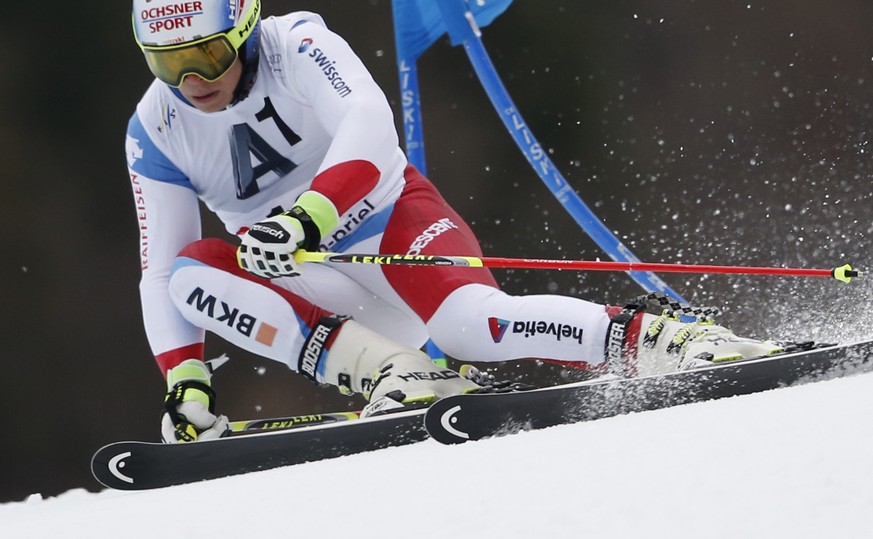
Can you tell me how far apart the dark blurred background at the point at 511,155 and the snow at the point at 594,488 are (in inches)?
125

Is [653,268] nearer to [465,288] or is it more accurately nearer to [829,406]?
[465,288]

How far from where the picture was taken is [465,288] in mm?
2533

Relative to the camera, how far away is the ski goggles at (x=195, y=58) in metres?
2.54

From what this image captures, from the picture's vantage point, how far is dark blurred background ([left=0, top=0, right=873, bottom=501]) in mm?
4797

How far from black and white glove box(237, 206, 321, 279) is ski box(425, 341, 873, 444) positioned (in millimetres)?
590

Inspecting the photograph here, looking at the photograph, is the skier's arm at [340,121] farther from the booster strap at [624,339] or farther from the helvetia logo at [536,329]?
the booster strap at [624,339]

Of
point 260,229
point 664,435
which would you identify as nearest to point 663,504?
point 664,435

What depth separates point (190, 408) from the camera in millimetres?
2604

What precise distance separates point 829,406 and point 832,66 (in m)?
3.81

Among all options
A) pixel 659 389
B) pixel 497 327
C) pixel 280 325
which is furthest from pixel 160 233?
pixel 659 389

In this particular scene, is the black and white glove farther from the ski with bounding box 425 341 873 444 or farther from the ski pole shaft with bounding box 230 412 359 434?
the ski with bounding box 425 341 873 444

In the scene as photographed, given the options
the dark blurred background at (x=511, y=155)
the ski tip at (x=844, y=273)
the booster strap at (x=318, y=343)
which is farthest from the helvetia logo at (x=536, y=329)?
the dark blurred background at (x=511, y=155)

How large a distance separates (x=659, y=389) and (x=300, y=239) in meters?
0.82

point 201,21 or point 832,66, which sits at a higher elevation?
point 201,21
